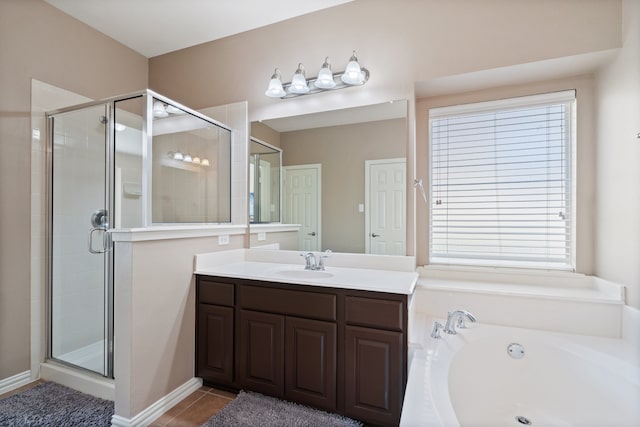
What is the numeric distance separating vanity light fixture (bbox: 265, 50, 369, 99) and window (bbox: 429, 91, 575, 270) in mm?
691

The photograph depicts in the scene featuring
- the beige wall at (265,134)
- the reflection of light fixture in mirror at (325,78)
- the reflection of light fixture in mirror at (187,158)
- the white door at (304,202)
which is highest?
the reflection of light fixture in mirror at (325,78)

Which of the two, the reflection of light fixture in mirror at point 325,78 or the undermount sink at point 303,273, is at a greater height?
the reflection of light fixture in mirror at point 325,78

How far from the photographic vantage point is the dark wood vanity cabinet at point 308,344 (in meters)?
1.60

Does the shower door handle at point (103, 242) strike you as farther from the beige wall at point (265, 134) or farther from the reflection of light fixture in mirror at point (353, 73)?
the reflection of light fixture in mirror at point (353, 73)

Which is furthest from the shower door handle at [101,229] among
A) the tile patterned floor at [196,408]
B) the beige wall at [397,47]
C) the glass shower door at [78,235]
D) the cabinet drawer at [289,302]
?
the beige wall at [397,47]

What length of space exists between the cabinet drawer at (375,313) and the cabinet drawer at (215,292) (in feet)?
2.67

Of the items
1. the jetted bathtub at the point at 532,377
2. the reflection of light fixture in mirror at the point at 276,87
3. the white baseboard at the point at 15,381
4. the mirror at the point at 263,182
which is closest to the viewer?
the jetted bathtub at the point at 532,377

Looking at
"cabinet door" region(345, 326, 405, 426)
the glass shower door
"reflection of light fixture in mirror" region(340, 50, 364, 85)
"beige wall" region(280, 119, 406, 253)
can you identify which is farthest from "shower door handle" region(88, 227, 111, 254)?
"reflection of light fixture in mirror" region(340, 50, 364, 85)

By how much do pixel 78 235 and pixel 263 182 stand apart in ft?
4.73

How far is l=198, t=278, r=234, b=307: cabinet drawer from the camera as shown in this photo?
79.0 inches

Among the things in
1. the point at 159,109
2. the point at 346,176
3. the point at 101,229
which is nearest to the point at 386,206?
the point at 346,176

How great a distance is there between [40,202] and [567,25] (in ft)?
11.9

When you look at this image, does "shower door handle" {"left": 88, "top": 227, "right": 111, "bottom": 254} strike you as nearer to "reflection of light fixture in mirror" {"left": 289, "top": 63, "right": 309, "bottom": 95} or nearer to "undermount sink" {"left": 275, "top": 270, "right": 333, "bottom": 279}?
"undermount sink" {"left": 275, "top": 270, "right": 333, "bottom": 279}

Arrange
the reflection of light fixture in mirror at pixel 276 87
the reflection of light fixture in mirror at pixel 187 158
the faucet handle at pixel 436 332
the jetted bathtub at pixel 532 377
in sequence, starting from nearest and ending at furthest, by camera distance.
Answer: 1. the jetted bathtub at pixel 532 377
2. the faucet handle at pixel 436 332
3. the reflection of light fixture in mirror at pixel 187 158
4. the reflection of light fixture in mirror at pixel 276 87
